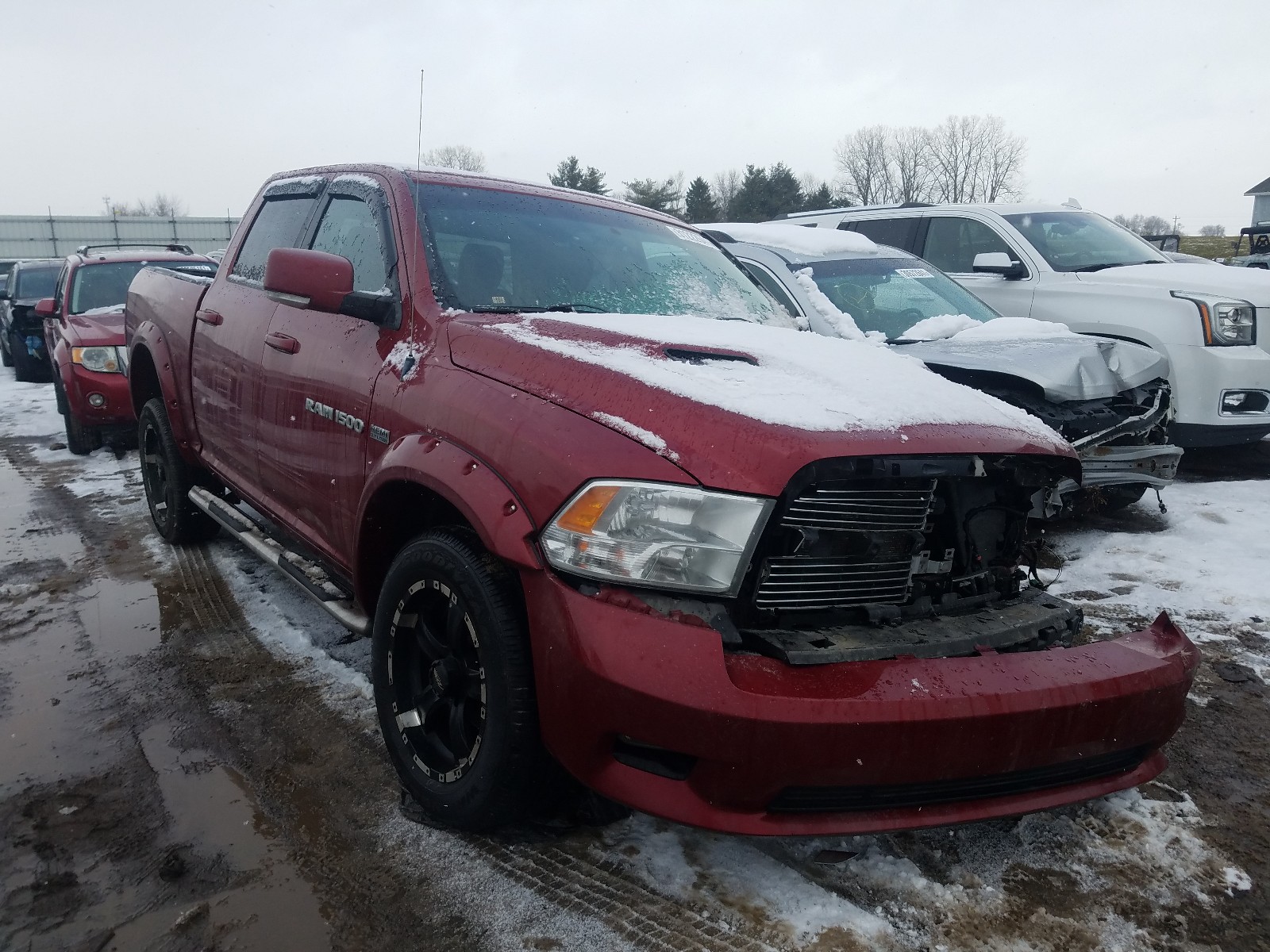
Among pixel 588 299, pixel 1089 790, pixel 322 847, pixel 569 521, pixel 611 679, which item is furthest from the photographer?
pixel 588 299

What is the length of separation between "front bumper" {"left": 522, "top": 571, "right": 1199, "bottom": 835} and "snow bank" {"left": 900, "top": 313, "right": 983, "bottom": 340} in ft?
12.1

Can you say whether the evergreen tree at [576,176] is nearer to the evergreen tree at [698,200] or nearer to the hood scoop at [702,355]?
the evergreen tree at [698,200]

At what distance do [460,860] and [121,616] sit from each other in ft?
8.58

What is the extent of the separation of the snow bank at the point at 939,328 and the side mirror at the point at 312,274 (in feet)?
12.1

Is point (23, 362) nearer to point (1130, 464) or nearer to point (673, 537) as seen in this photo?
point (1130, 464)

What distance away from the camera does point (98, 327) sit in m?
7.91

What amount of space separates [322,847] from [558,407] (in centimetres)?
136

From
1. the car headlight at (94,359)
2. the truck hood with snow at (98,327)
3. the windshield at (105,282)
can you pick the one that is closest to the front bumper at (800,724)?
the car headlight at (94,359)

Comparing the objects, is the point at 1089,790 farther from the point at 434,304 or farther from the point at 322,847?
the point at 434,304

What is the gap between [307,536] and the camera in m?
3.37

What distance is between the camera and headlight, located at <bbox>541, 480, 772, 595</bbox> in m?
1.97

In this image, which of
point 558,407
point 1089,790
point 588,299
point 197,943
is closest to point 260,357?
point 588,299

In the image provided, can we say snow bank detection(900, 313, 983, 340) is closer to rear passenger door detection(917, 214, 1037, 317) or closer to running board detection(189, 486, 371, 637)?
rear passenger door detection(917, 214, 1037, 317)

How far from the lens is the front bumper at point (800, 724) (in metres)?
1.85
